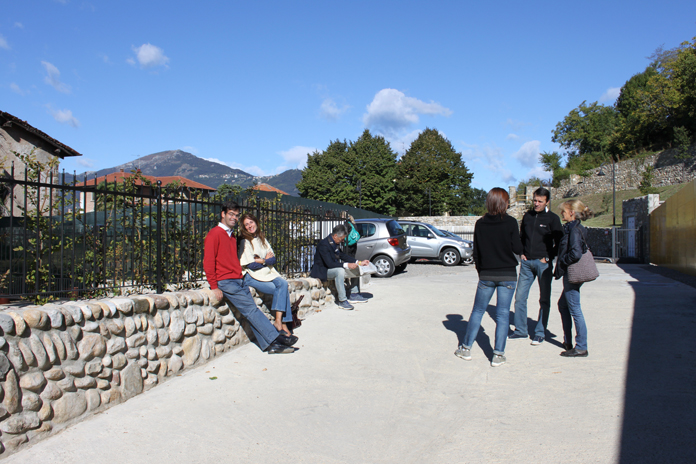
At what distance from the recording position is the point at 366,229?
45.4 ft

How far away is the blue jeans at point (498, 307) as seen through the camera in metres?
4.79

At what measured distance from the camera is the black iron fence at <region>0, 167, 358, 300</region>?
4031 millimetres

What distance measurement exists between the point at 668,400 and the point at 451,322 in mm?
3365

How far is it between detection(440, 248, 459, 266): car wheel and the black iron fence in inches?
360

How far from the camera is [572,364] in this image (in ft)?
16.0

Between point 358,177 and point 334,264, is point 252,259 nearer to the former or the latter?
point 334,264

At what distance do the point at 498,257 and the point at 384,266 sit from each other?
8675mm

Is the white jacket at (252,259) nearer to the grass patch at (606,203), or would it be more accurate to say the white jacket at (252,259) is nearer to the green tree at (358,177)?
the grass patch at (606,203)

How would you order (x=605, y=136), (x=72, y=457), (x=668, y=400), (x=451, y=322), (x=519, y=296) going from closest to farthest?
1. (x=72, y=457)
2. (x=668, y=400)
3. (x=519, y=296)
4. (x=451, y=322)
5. (x=605, y=136)

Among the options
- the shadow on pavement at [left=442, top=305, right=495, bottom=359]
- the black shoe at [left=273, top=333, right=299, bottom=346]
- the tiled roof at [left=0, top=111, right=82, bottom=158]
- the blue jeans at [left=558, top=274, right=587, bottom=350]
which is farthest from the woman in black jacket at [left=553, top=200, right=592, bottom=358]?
the tiled roof at [left=0, top=111, right=82, bottom=158]

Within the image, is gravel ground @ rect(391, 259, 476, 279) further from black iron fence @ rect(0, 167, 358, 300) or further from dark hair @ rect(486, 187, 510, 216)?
dark hair @ rect(486, 187, 510, 216)

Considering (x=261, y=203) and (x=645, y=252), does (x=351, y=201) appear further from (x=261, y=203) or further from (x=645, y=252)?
(x=261, y=203)

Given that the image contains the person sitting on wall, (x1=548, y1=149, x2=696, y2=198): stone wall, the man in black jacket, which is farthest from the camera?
(x1=548, y1=149, x2=696, y2=198): stone wall

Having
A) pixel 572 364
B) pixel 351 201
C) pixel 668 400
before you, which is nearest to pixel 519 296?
pixel 572 364
